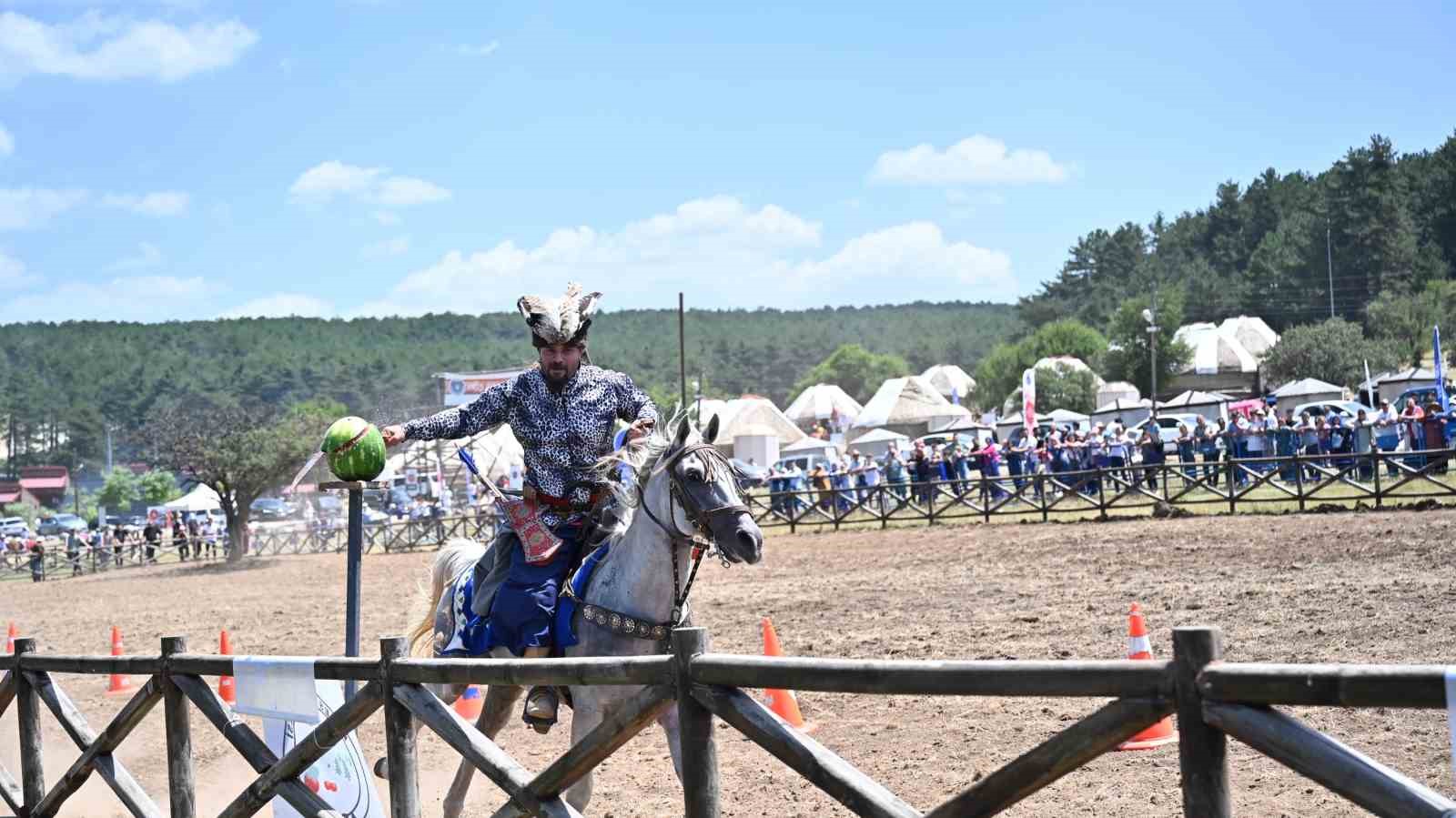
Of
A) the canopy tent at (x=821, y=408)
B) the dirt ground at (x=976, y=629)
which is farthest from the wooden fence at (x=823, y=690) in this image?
the canopy tent at (x=821, y=408)

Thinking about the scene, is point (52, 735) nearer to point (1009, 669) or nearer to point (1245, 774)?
point (1245, 774)

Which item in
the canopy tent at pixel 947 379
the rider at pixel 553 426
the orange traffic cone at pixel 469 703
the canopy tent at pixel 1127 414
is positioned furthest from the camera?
the canopy tent at pixel 947 379

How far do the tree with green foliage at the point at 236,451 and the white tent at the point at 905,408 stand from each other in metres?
33.1

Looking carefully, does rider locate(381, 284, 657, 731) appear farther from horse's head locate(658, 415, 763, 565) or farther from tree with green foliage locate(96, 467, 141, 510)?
tree with green foliage locate(96, 467, 141, 510)

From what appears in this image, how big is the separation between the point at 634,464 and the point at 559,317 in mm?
952

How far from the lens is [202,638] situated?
2020cm

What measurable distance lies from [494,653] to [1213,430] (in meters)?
25.0

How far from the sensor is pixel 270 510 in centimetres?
7000

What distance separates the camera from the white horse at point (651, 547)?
6.37 meters

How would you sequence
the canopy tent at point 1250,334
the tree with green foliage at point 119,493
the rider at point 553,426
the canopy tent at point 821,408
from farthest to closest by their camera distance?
1. the tree with green foliage at point 119,493
2. the canopy tent at point 1250,334
3. the canopy tent at point 821,408
4. the rider at point 553,426

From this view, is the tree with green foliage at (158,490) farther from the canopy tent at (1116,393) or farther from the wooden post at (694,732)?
the wooden post at (694,732)

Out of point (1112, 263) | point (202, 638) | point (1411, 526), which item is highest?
point (1112, 263)

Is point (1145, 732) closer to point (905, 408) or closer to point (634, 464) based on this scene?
point (634, 464)

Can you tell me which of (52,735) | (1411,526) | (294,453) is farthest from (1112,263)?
(52,735)
